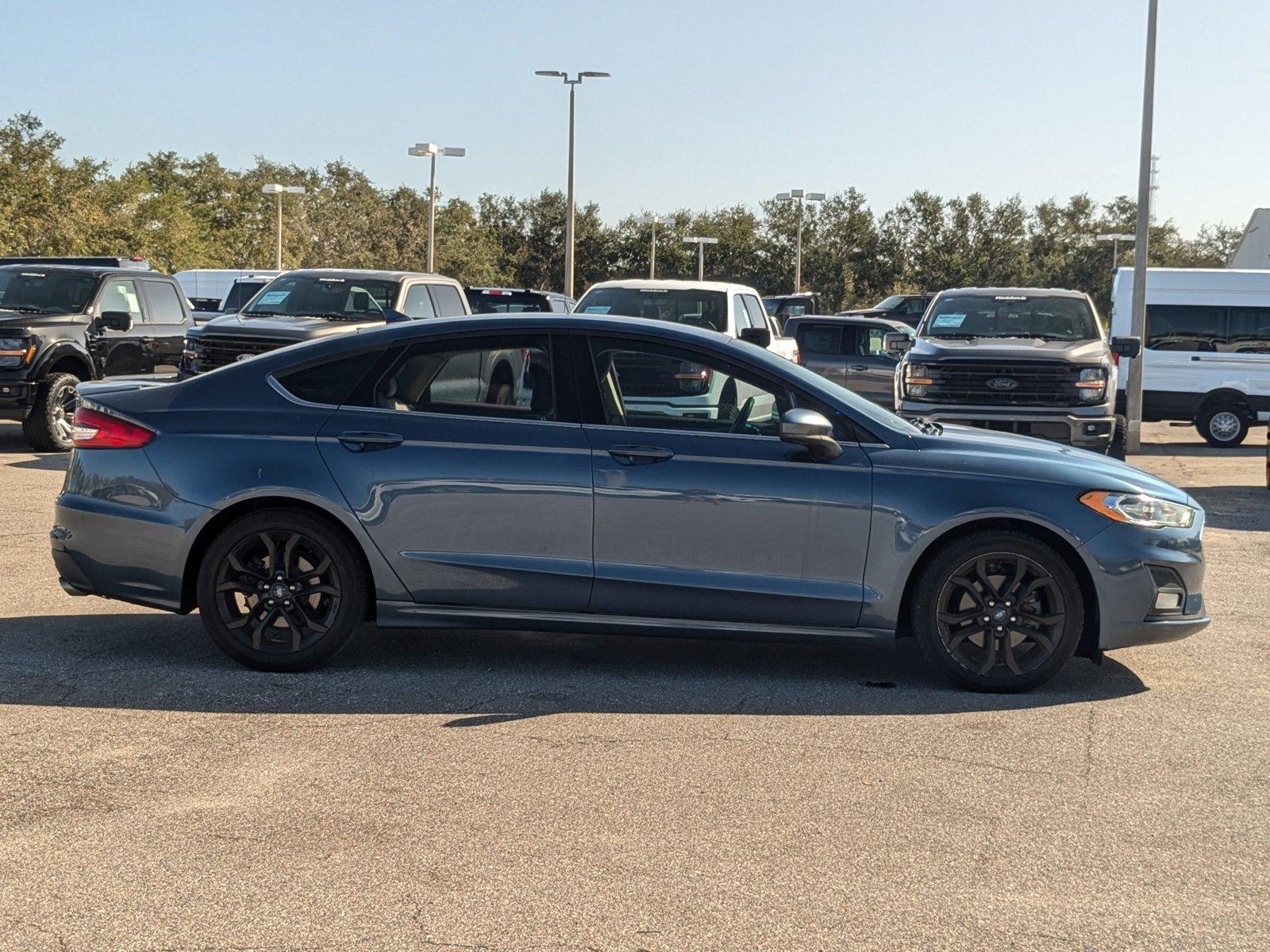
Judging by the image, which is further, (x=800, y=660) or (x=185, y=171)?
(x=185, y=171)

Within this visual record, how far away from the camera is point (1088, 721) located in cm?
A: 603

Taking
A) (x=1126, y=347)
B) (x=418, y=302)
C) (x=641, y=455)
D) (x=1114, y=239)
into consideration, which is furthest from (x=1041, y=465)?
(x=1114, y=239)

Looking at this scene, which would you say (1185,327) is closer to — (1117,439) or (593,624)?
(1117,439)

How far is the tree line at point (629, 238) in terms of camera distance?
2623 inches

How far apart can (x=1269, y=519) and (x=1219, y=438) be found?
939cm

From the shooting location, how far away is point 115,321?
15906 mm

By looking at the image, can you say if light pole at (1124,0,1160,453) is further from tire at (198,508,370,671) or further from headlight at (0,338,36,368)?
tire at (198,508,370,671)

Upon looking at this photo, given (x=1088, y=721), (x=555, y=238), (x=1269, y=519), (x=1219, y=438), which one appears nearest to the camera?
(x=1088, y=721)

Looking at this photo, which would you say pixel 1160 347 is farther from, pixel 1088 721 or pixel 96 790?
pixel 96 790

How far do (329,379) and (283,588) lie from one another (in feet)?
3.04

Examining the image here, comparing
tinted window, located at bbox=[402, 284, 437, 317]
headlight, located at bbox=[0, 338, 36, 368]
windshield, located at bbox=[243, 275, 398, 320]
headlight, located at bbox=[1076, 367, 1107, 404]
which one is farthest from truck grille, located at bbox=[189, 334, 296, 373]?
headlight, located at bbox=[1076, 367, 1107, 404]

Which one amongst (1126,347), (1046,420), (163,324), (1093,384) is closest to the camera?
(1046,420)

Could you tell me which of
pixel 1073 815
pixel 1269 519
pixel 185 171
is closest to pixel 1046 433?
pixel 1269 519

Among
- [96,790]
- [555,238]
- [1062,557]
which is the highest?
[555,238]
